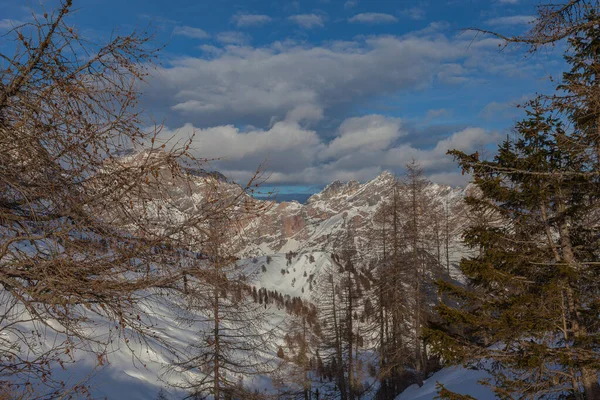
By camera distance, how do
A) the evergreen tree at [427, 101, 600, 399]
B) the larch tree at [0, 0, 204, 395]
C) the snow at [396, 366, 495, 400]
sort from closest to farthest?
1. the larch tree at [0, 0, 204, 395]
2. the evergreen tree at [427, 101, 600, 399]
3. the snow at [396, 366, 495, 400]

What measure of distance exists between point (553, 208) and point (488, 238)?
192 centimetres

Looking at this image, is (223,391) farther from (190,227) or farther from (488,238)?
(190,227)

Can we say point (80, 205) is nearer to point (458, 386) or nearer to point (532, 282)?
point (532, 282)

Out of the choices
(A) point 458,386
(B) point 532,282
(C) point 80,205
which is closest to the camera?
(C) point 80,205

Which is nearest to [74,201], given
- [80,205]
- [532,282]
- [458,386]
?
[80,205]

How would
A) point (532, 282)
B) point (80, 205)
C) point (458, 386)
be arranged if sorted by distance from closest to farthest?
1. point (80, 205)
2. point (532, 282)
3. point (458, 386)

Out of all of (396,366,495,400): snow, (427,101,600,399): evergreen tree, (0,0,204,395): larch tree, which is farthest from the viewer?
(396,366,495,400): snow

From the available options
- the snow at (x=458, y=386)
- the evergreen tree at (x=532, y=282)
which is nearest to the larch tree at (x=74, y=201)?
the evergreen tree at (x=532, y=282)

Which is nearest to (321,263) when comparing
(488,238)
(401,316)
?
(401,316)

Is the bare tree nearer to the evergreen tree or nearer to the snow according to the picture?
the evergreen tree

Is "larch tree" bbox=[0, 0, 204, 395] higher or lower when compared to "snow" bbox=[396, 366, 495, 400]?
higher

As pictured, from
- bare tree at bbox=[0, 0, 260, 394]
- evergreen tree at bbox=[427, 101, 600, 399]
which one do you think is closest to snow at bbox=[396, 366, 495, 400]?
evergreen tree at bbox=[427, 101, 600, 399]

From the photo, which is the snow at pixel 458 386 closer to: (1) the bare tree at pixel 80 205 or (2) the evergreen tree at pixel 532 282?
(2) the evergreen tree at pixel 532 282

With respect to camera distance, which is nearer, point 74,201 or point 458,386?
point 74,201
